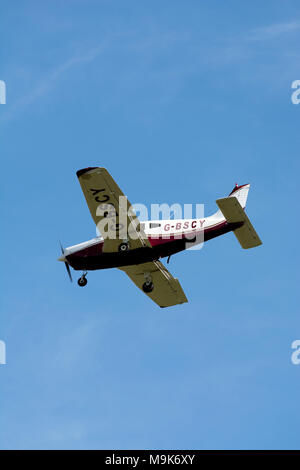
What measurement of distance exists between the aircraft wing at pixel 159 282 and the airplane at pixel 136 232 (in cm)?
52

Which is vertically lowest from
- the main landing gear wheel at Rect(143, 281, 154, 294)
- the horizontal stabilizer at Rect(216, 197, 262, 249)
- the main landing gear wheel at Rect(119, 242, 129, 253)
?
the main landing gear wheel at Rect(143, 281, 154, 294)

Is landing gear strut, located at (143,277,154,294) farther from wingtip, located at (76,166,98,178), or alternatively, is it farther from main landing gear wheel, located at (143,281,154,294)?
wingtip, located at (76,166,98,178)

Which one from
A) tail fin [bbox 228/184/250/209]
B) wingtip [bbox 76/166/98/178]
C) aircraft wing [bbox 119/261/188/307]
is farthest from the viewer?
aircraft wing [bbox 119/261/188/307]

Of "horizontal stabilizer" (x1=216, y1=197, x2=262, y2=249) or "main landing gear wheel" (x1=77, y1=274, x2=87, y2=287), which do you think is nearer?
"horizontal stabilizer" (x1=216, y1=197, x2=262, y2=249)

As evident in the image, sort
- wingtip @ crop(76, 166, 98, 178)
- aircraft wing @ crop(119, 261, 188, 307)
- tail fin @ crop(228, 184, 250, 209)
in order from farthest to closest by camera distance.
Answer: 1. aircraft wing @ crop(119, 261, 188, 307)
2. tail fin @ crop(228, 184, 250, 209)
3. wingtip @ crop(76, 166, 98, 178)

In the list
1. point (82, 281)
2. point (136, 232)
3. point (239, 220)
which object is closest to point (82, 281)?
point (82, 281)

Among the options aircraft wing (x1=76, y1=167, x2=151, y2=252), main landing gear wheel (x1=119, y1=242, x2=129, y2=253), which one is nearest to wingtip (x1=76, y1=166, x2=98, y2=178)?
aircraft wing (x1=76, y1=167, x2=151, y2=252)

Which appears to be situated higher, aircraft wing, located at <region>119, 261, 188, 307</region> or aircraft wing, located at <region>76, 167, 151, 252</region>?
aircraft wing, located at <region>76, 167, 151, 252</region>

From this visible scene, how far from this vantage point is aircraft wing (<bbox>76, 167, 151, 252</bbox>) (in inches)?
1232

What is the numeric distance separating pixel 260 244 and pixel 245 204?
1.84m
